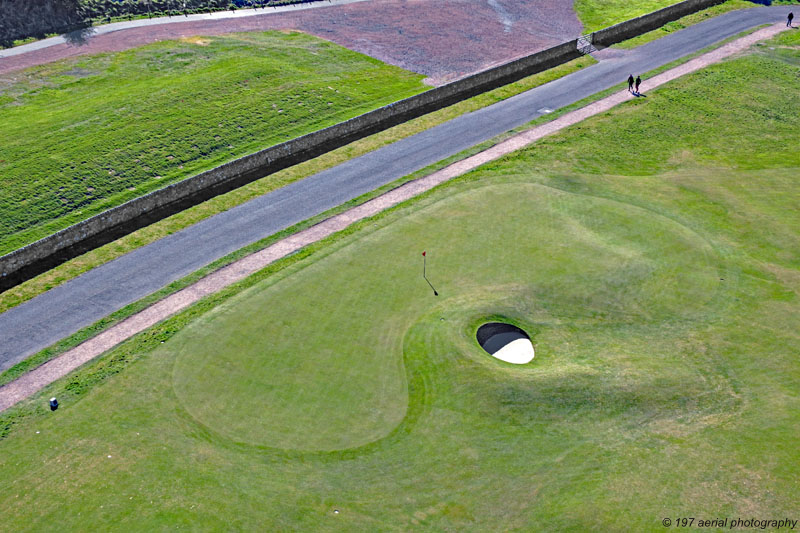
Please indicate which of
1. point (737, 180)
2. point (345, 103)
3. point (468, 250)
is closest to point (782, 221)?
point (737, 180)

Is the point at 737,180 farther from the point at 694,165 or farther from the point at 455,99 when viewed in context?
the point at 455,99

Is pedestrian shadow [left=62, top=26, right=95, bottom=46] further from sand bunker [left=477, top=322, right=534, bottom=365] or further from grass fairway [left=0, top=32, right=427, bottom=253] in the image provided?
sand bunker [left=477, top=322, right=534, bottom=365]

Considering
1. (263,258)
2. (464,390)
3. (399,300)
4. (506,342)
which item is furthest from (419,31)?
(464,390)

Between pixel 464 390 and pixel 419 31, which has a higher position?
pixel 419 31

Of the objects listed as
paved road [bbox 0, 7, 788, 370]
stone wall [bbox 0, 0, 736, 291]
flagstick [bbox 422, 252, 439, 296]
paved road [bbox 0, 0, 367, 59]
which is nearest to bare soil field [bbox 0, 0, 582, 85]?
paved road [bbox 0, 0, 367, 59]

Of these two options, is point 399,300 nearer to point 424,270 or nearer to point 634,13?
point 424,270

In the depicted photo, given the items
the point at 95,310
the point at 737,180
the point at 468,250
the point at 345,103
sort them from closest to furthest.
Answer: the point at 95,310
the point at 468,250
the point at 737,180
the point at 345,103
